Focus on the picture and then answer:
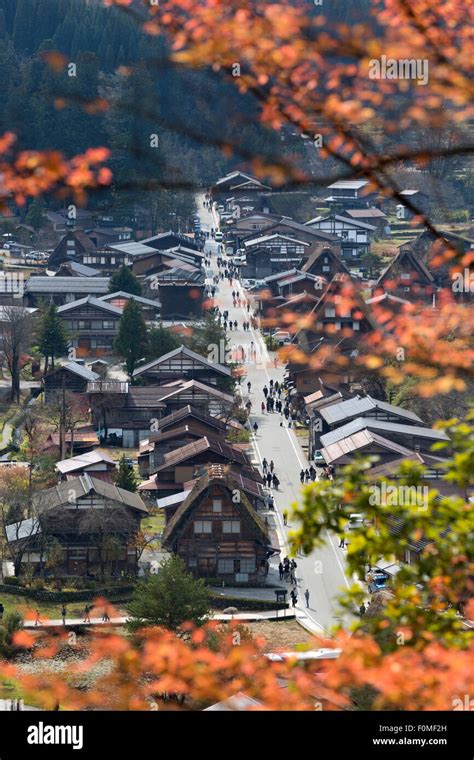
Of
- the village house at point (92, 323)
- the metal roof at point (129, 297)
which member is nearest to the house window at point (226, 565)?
the village house at point (92, 323)

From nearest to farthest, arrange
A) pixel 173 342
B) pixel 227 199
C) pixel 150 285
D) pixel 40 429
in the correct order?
pixel 40 429
pixel 173 342
pixel 150 285
pixel 227 199

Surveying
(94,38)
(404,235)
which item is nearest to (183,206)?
(404,235)

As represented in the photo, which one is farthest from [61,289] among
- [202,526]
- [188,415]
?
[202,526]

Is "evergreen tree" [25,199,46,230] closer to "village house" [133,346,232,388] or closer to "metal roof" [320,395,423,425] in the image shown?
"village house" [133,346,232,388]

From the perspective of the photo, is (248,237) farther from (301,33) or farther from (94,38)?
(301,33)

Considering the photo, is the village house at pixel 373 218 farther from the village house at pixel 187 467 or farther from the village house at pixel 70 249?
the village house at pixel 187 467

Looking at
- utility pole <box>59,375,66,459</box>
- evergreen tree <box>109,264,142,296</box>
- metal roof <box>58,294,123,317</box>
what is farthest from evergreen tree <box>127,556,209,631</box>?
evergreen tree <box>109,264,142,296</box>
